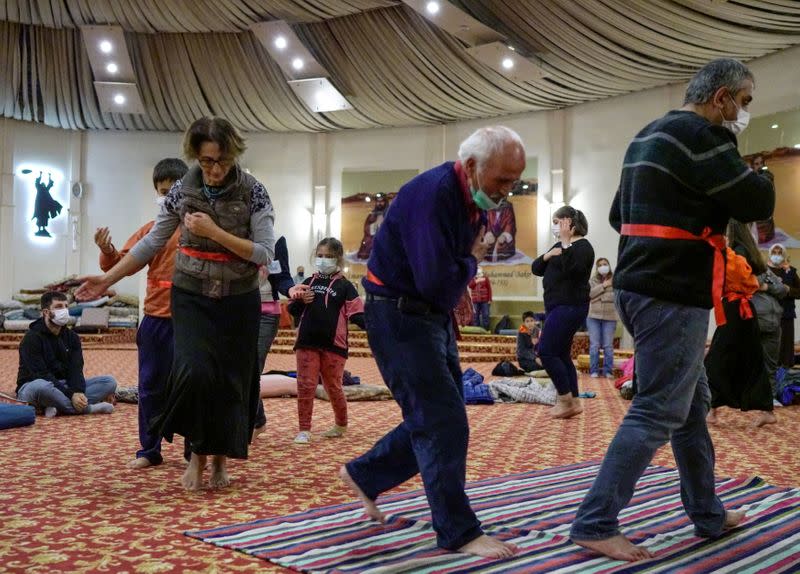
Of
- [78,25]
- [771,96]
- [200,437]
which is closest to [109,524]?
[200,437]

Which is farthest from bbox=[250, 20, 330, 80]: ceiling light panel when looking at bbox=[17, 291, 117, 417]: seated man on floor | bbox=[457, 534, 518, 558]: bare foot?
bbox=[457, 534, 518, 558]: bare foot

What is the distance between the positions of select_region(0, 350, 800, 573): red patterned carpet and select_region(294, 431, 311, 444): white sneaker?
0.24ft

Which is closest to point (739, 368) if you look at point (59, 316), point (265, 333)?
point (265, 333)

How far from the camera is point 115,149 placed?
18547 millimetres

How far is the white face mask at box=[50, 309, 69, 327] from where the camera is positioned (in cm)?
573

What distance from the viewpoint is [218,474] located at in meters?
3.36

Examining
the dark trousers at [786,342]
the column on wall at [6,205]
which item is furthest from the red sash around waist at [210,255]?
the column on wall at [6,205]

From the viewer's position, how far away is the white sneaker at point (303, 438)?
466 centimetres

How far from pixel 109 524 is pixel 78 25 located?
1440cm

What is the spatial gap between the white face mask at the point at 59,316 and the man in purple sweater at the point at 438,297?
3.93 metres

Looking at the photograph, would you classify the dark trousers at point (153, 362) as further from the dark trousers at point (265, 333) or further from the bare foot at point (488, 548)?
the bare foot at point (488, 548)

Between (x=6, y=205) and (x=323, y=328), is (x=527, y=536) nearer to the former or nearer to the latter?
(x=323, y=328)

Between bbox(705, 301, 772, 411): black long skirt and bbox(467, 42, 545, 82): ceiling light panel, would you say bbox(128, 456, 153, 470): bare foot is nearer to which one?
bbox(705, 301, 772, 411): black long skirt

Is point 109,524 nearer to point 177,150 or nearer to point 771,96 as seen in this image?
point 771,96
